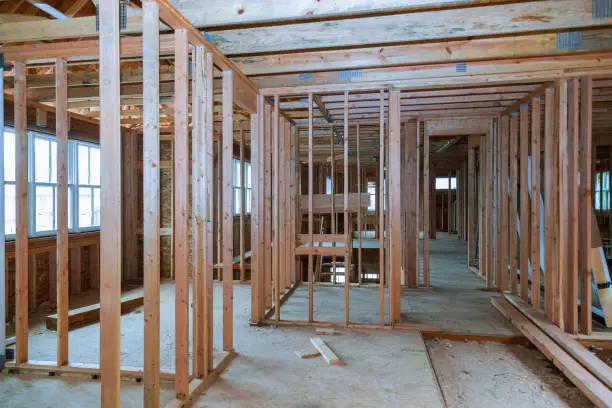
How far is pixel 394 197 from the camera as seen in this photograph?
15.0ft

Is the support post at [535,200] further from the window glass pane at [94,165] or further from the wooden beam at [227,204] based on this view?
the window glass pane at [94,165]

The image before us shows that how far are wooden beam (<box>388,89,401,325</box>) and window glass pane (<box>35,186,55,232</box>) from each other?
4.88 meters

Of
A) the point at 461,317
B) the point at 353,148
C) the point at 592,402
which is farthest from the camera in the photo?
the point at 353,148

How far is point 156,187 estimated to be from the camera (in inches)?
92.0

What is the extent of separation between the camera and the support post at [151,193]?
2.32 meters

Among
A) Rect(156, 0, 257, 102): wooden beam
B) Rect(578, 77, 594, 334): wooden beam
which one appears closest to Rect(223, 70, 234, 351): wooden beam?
Rect(156, 0, 257, 102): wooden beam

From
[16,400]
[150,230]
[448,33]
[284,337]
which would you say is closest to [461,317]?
[284,337]

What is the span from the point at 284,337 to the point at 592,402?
9.05ft

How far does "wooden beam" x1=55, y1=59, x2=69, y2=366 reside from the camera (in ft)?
10.9

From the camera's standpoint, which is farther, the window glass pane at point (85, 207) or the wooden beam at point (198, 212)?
the window glass pane at point (85, 207)

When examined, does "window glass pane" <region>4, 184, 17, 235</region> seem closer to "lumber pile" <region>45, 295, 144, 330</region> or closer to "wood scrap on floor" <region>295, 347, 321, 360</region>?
"lumber pile" <region>45, 295, 144, 330</region>

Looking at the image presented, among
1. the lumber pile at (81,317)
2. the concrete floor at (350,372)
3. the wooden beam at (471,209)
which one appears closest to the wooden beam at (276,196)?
the concrete floor at (350,372)

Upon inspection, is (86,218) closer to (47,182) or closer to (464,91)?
(47,182)

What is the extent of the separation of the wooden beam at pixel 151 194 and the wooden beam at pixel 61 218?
1473mm
